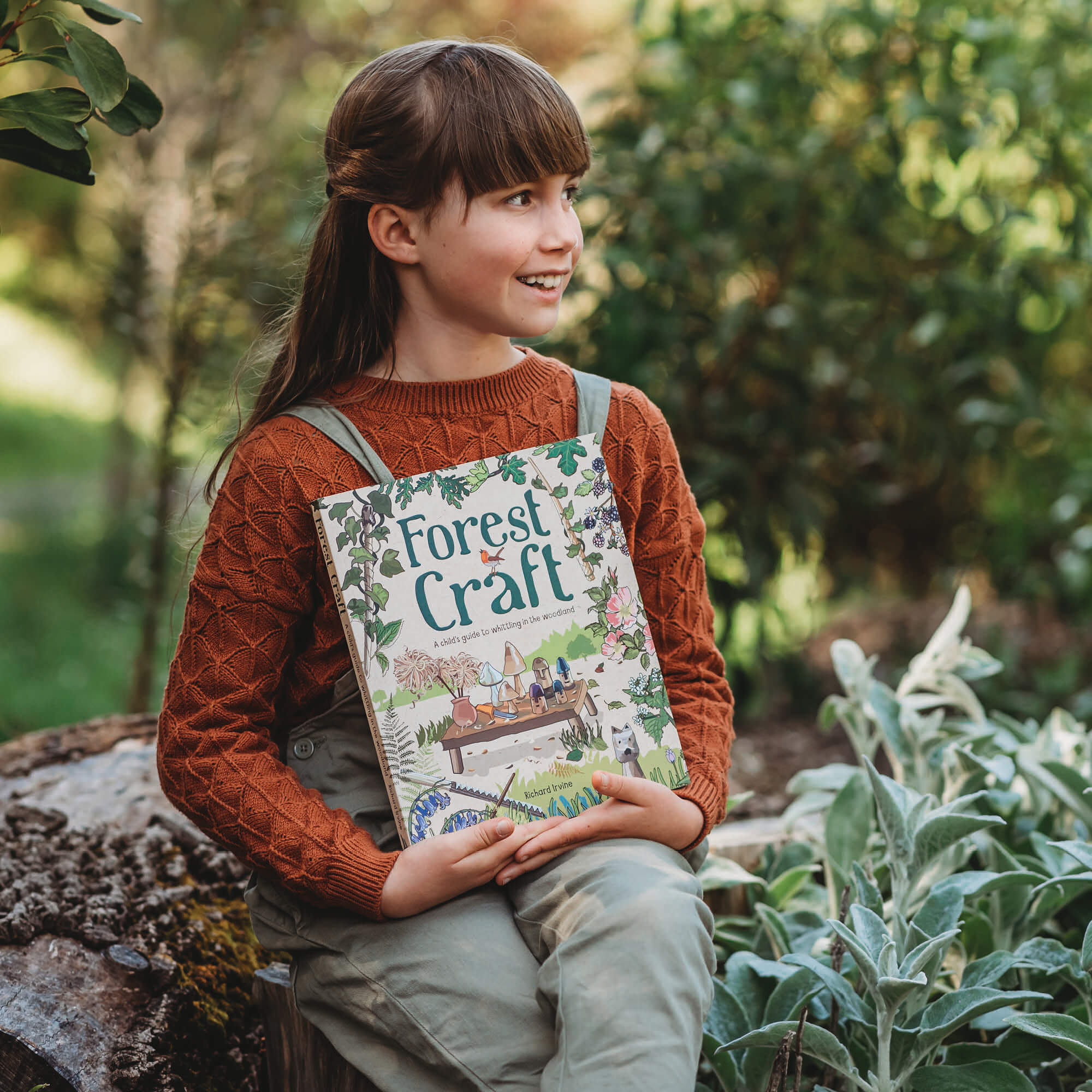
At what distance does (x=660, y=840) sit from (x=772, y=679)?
2.16m

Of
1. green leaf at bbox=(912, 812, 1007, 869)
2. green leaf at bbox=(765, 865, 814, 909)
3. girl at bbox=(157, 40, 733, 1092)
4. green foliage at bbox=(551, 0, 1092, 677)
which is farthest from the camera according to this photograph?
green foliage at bbox=(551, 0, 1092, 677)

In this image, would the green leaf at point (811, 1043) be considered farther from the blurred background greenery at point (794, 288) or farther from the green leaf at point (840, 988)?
the blurred background greenery at point (794, 288)

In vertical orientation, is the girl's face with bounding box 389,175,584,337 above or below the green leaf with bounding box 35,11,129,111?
below

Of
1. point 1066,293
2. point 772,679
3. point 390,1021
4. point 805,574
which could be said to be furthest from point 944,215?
point 390,1021

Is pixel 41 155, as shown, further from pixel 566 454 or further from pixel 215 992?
pixel 215 992

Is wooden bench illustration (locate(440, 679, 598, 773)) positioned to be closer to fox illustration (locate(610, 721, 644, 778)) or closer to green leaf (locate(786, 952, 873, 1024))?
fox illustration (locate(610, 721, 644, 778))

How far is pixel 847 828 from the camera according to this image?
195 centimetres

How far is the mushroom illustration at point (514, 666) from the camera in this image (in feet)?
4.60

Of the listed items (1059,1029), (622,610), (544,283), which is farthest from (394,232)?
(1059,1029)

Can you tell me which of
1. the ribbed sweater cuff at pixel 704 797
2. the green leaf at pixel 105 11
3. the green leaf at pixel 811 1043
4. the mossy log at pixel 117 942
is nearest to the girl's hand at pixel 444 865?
the ribbed sweater cuff at pixel 704 797

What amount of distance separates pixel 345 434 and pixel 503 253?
29cm

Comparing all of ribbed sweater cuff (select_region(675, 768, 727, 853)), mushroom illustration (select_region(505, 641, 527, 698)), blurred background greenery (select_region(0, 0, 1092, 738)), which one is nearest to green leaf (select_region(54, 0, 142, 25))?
blurred background greenery (select_region(0, 0, 1092, 738))

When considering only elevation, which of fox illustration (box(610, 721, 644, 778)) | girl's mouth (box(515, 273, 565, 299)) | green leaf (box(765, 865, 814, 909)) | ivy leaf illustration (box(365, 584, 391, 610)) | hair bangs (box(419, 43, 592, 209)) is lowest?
green leaf (box(765, 865, 814, 909))

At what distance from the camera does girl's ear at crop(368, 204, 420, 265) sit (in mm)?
1493
